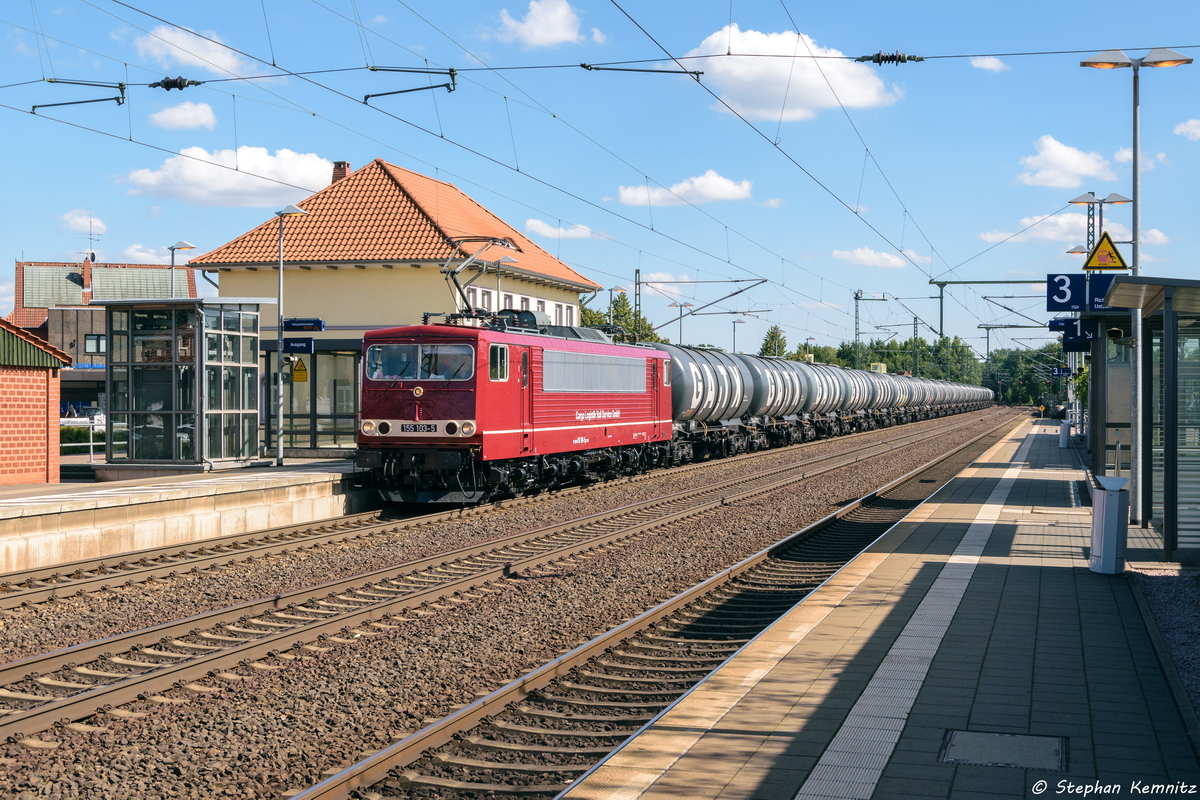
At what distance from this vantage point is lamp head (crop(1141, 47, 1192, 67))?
1480 centimetres

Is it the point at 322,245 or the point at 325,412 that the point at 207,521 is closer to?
the point at 325,412

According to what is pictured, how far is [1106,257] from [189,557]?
43.8 feet

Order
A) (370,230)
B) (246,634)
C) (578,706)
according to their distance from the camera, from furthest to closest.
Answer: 1. (370,230)
2. (246,634)
3. (578,706)

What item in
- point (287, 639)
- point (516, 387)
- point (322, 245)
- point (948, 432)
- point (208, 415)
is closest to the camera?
point (287, 639)

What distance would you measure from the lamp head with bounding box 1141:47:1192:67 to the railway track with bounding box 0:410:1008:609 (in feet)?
39.9

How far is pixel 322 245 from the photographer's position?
33.8 meters

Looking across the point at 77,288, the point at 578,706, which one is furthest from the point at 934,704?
the point at 77,288

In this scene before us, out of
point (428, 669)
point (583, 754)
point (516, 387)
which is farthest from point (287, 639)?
point (516, 387)

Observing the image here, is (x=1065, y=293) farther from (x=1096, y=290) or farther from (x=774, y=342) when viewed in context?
(x=774, y=342)

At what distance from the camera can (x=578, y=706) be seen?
707cm

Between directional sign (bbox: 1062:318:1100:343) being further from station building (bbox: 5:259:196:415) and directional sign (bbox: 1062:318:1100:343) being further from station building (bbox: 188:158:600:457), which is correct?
station building (bbox: 5:259:196:415)

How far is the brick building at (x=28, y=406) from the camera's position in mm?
18812

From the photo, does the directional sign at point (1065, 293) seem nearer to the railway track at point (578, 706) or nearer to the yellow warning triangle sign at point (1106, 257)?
the yellow warning triangle sign at point (1106, 257)

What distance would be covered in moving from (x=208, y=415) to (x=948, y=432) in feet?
136
